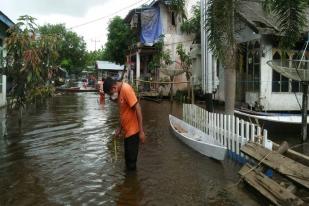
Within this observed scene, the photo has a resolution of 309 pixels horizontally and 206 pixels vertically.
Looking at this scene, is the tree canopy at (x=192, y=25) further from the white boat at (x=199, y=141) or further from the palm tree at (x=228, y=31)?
the palm tree at (x=228, y=31)

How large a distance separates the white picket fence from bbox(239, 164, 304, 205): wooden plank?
1.05 meters

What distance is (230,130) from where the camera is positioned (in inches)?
374

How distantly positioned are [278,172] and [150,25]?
2702cm

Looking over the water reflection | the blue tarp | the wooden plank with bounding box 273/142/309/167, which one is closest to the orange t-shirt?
the water reflection

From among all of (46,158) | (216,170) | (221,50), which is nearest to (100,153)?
(46,158)

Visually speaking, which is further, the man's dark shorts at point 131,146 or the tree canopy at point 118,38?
the tree canopy at point 118,38

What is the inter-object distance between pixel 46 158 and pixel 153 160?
2340 millimetres

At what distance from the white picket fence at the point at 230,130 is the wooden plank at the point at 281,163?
1.90ft

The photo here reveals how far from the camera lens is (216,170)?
850 cm

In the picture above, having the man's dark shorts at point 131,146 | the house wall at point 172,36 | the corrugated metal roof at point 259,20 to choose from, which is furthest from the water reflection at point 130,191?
the house wall at point 172,36

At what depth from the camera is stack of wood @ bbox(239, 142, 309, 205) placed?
588cm

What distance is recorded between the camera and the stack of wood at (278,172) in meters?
5.88

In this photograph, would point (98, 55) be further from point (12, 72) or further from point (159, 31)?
point (12, 72)

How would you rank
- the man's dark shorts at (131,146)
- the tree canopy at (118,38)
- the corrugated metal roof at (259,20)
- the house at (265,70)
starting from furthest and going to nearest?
the tree canopy at (118,38) < the house at (265,70) < the corrugated metal roof at (259,20) < the man's dark shorts at (131,146)
